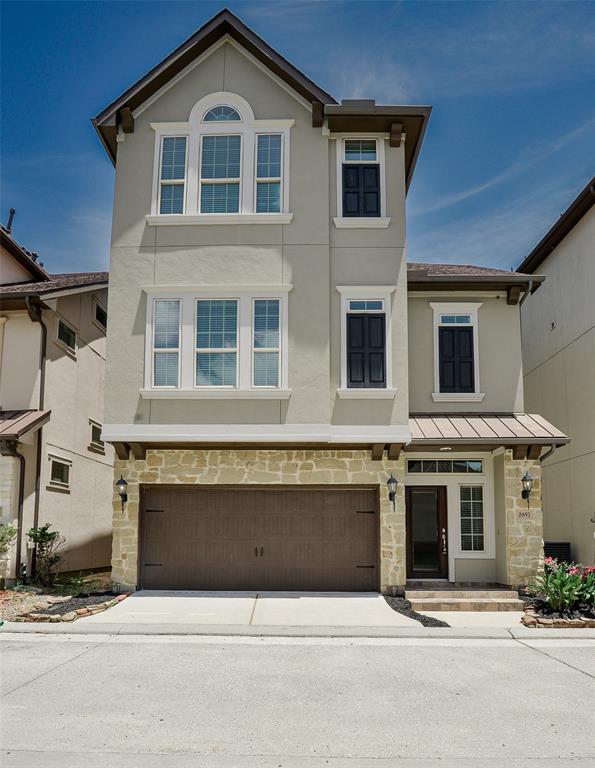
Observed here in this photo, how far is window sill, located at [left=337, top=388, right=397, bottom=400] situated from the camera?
15.2m

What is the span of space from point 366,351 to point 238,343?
8.37 feet

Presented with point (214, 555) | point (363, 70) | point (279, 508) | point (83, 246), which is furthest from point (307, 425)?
point (83, 246)

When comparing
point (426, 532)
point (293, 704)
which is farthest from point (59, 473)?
point (293, 704)

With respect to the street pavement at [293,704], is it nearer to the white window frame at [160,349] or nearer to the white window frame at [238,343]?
the white window frame at [238,343]

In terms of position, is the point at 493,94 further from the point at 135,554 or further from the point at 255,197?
the point at 135,554

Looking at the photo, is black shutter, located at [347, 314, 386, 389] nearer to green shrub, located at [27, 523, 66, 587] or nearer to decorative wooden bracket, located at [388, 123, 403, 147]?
decorative wooden bracket, located at [388, 123, 403, 147]

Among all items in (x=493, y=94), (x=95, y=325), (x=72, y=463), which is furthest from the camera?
(x=95, y=325)

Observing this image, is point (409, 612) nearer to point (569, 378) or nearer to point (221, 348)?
point (221, 348)

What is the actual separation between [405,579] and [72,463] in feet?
28.3

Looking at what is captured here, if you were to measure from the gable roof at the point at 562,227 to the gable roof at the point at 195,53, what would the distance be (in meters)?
6.51

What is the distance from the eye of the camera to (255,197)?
52.1ft

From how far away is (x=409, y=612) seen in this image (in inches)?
552

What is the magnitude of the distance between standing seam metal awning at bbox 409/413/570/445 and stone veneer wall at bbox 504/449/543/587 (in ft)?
2.11

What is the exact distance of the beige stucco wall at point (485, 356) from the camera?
16.8 m
